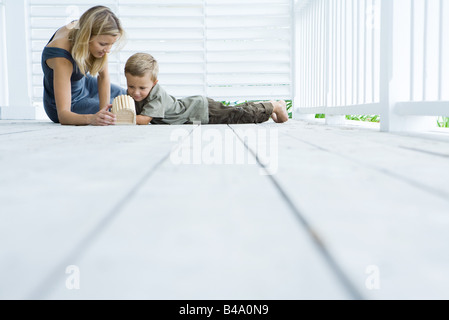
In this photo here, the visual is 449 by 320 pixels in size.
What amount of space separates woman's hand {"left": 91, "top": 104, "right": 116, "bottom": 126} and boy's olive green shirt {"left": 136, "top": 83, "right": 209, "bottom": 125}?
0.41m

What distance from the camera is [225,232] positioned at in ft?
1.50

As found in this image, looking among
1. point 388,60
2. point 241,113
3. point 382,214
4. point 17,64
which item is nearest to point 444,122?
point 241,113

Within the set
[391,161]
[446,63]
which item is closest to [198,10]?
[446,63]

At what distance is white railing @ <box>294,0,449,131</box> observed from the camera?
1.76 meters

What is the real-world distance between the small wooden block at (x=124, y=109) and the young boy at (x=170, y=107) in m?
0.09

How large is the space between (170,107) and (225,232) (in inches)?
106

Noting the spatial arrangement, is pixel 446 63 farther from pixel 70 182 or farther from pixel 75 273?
pixel 75 273

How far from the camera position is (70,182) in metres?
0.73

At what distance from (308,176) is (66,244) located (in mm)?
455

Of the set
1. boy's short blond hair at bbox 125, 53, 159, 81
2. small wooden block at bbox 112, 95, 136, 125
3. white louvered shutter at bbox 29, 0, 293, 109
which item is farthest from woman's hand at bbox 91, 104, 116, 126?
white louvered shutter at bbox 29, 0, 293, 109

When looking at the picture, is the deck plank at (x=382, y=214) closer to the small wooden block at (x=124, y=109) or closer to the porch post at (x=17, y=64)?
the small wooden block at (x=124, y=109)

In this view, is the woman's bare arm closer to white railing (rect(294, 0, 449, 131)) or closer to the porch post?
white railing (rect(294, 0, 449, 131))

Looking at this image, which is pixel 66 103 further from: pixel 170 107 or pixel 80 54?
pixel 170 107
